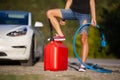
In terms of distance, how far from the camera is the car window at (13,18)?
1194 cm

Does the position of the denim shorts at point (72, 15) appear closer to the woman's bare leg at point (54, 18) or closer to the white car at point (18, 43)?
the woman's bare leg at point (54, 18)

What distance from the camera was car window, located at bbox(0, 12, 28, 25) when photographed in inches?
470

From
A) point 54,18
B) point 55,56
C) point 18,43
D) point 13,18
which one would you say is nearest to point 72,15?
point 54,18

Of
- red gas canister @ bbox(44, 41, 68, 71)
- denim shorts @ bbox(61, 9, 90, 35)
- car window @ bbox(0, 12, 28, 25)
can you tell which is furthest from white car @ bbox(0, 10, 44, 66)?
denim shorts @ bbox(61, 9, 90, 35)

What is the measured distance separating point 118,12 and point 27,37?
9.92 m

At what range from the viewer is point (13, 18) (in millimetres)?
12133

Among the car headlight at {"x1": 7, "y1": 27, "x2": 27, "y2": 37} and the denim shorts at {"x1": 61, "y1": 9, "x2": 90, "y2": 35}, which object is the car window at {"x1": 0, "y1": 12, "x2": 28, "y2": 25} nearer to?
the car headlight at {"x1": 7, "y1": 27, "x2": 27, "y2": 37}

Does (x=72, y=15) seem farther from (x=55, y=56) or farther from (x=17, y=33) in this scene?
(x=17, y=33)

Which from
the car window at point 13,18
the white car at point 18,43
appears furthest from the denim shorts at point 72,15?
the car window at point 13,18

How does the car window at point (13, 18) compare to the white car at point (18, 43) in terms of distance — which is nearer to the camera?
the white car at point (18, 43)

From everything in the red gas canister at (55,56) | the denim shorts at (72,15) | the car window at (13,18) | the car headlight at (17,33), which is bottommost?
the red gas canister at (55,56)

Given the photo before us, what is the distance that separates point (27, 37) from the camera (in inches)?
418

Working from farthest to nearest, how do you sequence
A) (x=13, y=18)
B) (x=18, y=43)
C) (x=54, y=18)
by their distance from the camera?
(x=13, y=18) < (x=18, y=43) < (x=54, y=18)

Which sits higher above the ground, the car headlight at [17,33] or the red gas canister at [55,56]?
the car headlight at [17,33]
